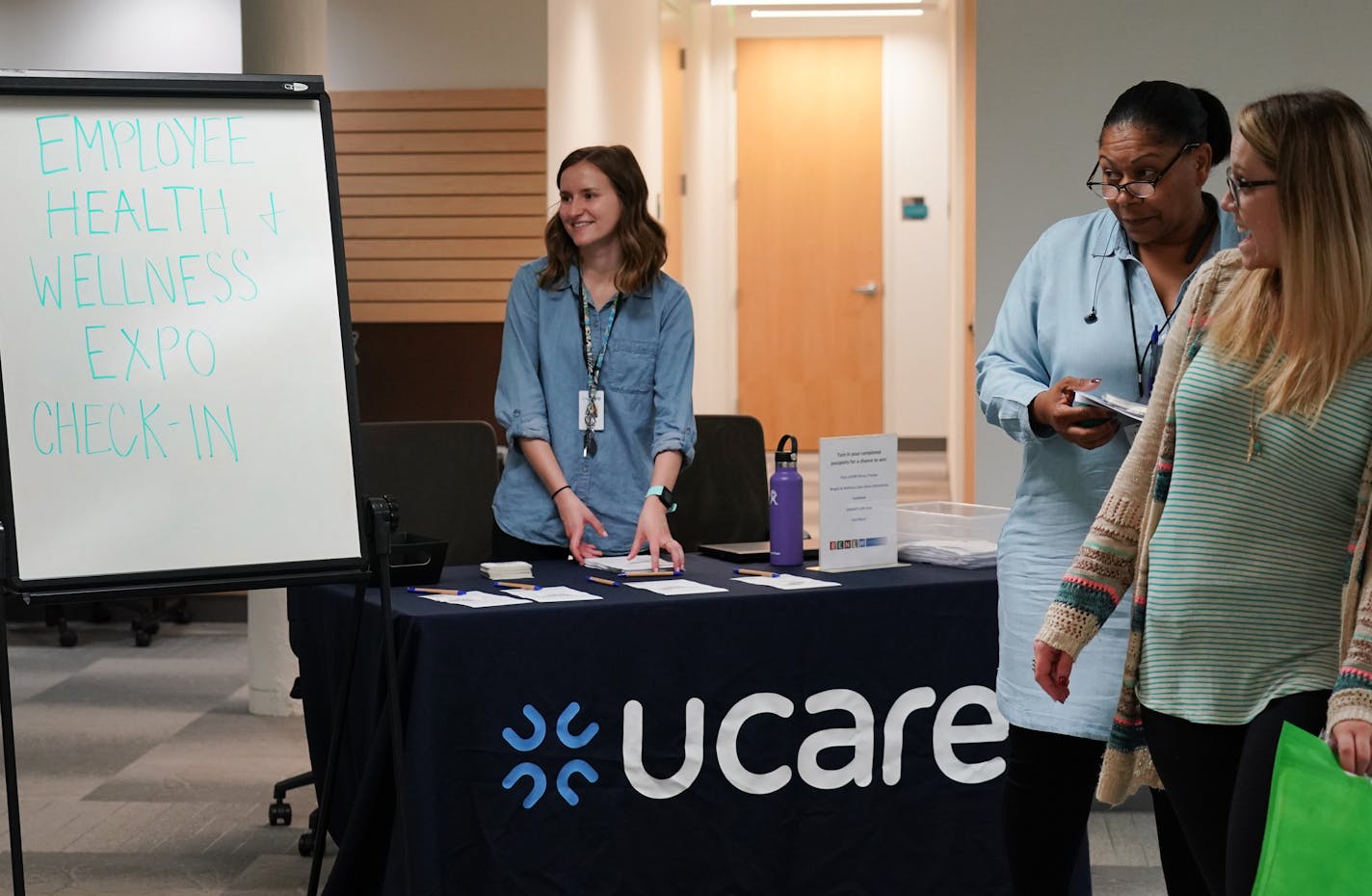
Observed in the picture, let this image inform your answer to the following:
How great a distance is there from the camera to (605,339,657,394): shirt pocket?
9.99 feet

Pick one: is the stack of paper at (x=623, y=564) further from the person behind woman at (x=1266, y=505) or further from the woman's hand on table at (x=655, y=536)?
the person behind woman at (x=1266, y=505)

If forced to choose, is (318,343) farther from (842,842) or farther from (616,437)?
(842,842)

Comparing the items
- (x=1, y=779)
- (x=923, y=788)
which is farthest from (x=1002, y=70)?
(x=1, y=779)

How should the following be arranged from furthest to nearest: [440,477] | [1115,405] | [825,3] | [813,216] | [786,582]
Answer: [813,216] → [825,3] → [440,477] → [786,582] → [1115,405]

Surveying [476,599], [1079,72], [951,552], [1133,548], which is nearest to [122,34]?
[1079,72]

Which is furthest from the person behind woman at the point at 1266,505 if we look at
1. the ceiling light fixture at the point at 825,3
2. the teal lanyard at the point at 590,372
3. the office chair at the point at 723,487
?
the ceiling light fixture at the point at 825,3

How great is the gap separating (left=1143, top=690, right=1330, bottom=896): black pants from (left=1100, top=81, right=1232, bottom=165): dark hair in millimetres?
829

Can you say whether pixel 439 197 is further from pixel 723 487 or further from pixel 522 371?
pixel 522 371

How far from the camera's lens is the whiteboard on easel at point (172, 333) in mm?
2225

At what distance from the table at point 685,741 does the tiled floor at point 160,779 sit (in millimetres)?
582

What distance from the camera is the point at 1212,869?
163 cm

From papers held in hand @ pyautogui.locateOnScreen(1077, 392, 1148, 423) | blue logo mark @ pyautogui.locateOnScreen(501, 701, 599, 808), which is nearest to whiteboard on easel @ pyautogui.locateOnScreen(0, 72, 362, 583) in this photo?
blue logo mark @ pyautogui.locateOnScreen(501, 701, 599, 808)

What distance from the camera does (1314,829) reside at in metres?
1.35

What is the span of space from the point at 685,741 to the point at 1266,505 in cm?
134
